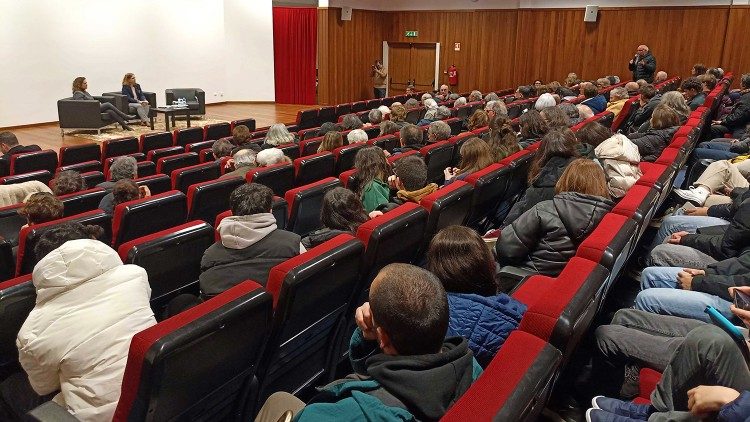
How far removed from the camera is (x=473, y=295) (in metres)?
1.65

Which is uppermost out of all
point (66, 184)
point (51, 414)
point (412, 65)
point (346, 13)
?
point (346, 13)

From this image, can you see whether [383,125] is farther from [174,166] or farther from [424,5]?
[424,5]

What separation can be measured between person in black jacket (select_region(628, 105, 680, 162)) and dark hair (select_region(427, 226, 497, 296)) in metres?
3.52

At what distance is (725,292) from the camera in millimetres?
2199

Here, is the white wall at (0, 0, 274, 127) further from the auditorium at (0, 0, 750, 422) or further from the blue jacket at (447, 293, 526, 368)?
the blue jacket at (447, 293, 526, 368)

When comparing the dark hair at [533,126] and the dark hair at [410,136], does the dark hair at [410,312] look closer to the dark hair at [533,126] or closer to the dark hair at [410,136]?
the dark hair at [410,136]

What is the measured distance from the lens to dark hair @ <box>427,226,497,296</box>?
5.61 feet

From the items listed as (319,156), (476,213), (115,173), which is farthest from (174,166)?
(476,213)

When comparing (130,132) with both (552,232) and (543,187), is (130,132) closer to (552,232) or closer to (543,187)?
(543,187)

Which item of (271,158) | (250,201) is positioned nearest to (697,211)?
(250,201)

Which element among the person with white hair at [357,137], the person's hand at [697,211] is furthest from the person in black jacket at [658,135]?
the person with white hair at [357,137]

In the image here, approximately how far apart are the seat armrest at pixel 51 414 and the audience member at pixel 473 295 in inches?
42.2

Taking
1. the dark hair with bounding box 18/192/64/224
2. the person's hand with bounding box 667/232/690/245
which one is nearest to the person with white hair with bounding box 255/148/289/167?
the dark hair with bounding box 18/192/64/224

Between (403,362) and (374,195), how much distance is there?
2.37 meters
